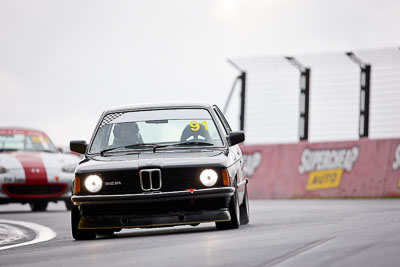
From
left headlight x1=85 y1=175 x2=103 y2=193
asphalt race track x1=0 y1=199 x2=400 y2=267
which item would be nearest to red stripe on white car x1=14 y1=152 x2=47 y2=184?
asphalt race track x1=0 y1=199 x2=400 y2=267

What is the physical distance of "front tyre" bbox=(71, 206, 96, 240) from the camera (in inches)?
439

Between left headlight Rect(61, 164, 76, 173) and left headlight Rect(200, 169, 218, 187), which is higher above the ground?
left headlight Rect(200, 169, 218, 187)

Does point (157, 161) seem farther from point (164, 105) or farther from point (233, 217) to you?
point (164, 105)

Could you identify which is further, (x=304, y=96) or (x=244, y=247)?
(x=304, y=96)

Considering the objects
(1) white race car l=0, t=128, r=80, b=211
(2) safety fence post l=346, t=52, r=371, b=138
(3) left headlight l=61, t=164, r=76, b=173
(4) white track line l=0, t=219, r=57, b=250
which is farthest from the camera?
(2) safety fence post l=346, t=52, r=371, b=138

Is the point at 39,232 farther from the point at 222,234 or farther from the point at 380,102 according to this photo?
the point at 380,102

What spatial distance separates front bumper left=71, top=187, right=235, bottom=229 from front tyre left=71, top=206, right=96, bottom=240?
13.8 inches

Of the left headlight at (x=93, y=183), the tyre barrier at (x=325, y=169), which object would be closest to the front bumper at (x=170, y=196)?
the left headlight at (x=93, y=183)

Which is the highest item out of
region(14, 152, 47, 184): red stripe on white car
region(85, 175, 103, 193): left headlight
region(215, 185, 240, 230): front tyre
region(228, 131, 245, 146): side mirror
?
region(228, 131, 245, 146): side mirror

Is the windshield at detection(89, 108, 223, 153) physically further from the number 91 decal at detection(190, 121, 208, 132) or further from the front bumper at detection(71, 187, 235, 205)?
the front bumper at detection(71, 187, 235, 205)

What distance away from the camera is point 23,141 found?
2067 cm

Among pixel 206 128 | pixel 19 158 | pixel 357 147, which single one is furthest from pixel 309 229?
pixel 357 147

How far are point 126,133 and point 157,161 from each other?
1063mm

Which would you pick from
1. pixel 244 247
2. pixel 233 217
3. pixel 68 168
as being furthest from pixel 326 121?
pixel 244 247
